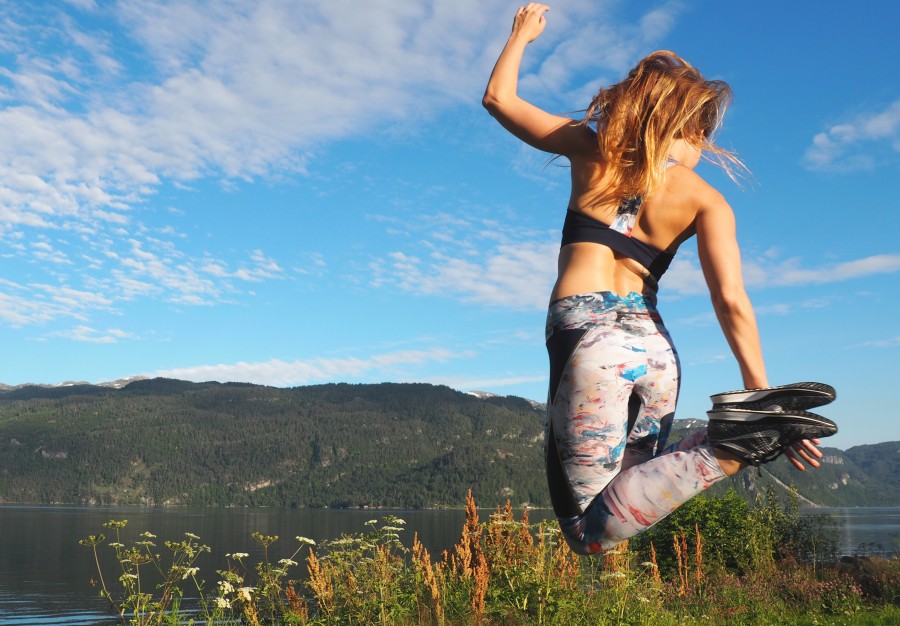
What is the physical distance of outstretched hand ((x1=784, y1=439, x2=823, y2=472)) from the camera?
5.74 ft

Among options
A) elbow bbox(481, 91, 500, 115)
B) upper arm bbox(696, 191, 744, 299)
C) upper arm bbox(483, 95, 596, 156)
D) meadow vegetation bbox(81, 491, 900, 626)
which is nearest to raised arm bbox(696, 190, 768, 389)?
upper arm bbox(696, 191, 744, 299)

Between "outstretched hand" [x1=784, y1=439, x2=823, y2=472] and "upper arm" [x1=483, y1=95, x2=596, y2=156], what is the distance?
97 cm

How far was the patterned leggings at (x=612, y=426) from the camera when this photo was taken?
6.09 ft

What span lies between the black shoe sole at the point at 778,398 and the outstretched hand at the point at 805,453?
92 millimetres

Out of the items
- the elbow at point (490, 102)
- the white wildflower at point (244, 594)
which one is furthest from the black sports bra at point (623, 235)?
the white wildflower at point (244, 594)

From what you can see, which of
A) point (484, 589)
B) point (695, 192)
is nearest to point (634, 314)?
point (695, 192)

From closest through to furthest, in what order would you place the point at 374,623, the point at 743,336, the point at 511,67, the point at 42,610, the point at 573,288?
the point at 743,336 → the point at 573,288 → the point at 511,67 → the point at 374,623 → the point at 42,610

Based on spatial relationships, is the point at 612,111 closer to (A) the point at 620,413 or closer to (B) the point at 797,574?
(A) the point at 620,413

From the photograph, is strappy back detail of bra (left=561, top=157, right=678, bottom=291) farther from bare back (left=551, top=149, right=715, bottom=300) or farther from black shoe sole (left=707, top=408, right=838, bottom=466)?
black shoe sole (left=707, top=408, right=838, bottom=466)

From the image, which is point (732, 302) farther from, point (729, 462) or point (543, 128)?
point (543, 128)

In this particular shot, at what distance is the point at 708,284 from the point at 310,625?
5535mm

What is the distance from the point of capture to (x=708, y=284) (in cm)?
193

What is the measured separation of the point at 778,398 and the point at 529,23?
1370 mm

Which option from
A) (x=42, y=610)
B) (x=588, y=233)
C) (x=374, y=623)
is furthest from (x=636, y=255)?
(x=42, y=610)
